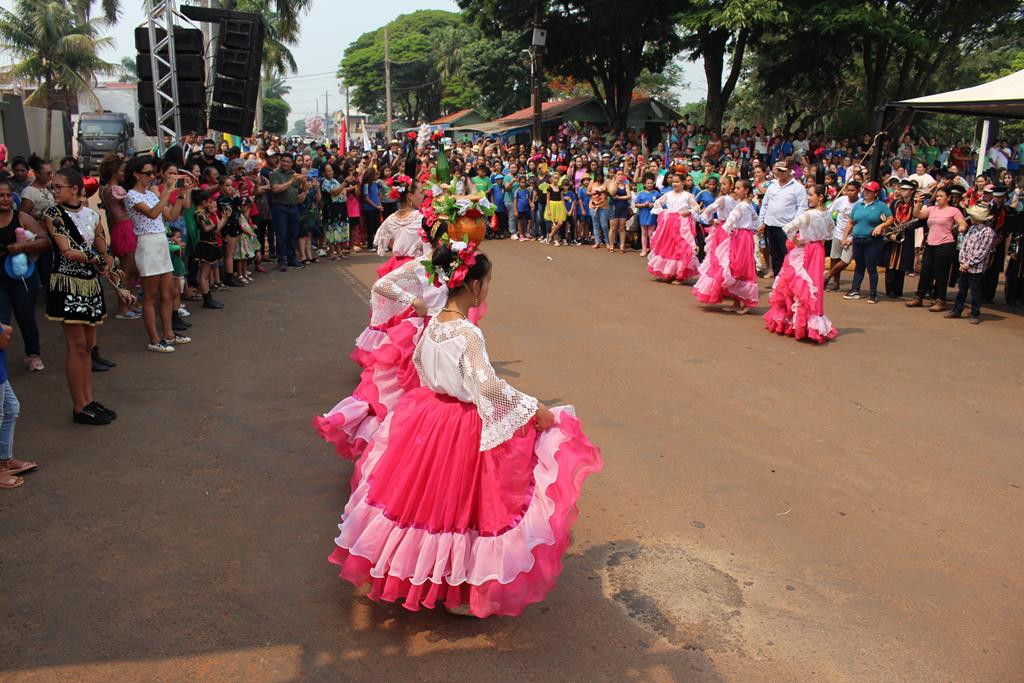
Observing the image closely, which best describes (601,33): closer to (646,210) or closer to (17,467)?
(646,210)

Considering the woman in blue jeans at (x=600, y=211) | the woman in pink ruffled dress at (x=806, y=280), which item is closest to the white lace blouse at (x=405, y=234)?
the woman in pink ruffled dress at (x=806, y=280)

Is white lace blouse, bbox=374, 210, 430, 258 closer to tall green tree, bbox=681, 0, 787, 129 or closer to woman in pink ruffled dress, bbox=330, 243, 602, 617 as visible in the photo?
woman in pink ruffled dress, bbox=330, 243, 602, 617

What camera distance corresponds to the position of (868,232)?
12258 mm

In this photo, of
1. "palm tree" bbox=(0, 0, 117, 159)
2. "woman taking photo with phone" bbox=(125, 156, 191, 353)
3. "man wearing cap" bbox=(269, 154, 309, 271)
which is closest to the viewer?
"woman taking photo with phone" bbox=(125, 156, 191, 353)

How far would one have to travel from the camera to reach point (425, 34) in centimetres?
7962

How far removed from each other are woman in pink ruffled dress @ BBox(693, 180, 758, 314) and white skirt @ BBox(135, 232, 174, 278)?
21.4 ft

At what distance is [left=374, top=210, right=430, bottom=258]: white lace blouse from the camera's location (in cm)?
660

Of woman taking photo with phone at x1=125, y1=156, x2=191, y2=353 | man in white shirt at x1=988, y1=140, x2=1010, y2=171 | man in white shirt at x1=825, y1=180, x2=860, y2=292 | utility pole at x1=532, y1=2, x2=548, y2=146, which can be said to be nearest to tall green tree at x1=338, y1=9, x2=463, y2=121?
utility pole at x1=532, y1=2, x2=548, y2=146

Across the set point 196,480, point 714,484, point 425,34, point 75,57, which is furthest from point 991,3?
point 425,34

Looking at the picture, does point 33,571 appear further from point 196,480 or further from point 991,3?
point 991,3

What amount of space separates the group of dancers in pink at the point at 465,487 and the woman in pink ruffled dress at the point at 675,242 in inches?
388

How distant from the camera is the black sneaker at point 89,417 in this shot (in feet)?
20.6

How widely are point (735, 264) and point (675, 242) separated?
257 centimetres

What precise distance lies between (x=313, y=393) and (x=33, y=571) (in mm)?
3230
